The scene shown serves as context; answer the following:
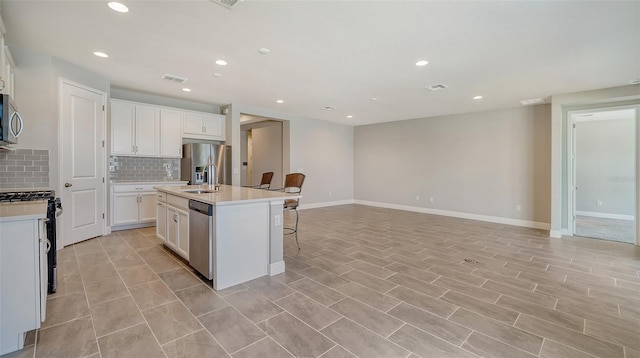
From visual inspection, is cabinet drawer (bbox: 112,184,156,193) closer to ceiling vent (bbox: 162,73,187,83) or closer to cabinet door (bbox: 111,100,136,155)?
cabinet door (bbox: 111,100,136,155)

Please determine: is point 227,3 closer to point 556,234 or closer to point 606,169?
point 556,234

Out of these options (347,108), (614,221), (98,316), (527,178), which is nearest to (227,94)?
(347,108)

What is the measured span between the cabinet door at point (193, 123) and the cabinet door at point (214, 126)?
0.10 metres

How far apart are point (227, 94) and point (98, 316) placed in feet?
13.1

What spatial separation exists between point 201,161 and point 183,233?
8.58ft

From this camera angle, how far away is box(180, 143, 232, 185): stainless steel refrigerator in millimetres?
5316

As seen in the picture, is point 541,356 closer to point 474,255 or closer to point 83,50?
point 474,255

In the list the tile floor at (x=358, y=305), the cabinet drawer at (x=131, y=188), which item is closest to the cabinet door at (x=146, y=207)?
the cabinet drawer at (x=131, y=188)

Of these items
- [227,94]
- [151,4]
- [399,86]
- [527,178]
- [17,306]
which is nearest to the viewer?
[17,306]

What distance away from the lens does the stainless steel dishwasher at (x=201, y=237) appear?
8.46ft

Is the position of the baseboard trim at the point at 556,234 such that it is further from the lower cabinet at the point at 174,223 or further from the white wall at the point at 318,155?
the lower cabinet at the point at 174,223

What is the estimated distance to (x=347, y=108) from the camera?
623 centimetres

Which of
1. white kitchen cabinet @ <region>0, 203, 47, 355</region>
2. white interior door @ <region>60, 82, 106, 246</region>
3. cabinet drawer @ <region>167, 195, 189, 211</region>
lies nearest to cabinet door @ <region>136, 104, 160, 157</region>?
white interior door @ <region>60, 82, 106, 246</region>

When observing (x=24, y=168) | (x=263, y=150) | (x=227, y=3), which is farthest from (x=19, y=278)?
(x=263, y=150)
